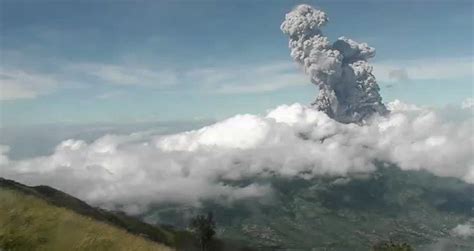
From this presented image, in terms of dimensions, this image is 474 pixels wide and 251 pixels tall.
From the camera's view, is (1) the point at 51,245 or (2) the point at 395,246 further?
(2) the point at 395,246

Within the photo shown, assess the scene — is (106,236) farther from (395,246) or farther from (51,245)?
(395,246)

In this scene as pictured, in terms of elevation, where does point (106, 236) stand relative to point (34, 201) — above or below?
below

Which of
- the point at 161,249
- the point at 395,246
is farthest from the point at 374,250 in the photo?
the point at 161,249

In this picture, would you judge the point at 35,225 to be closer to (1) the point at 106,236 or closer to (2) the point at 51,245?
(2) the point at 51,245

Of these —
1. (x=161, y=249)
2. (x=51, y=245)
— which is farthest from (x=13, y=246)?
(x=161, y=249)

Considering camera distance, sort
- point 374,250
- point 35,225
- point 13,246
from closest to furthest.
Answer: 1. point 13,246
2. point 35,225
3. point 374,250

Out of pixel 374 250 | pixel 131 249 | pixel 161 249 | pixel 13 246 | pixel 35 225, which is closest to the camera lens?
pixel 13 246
